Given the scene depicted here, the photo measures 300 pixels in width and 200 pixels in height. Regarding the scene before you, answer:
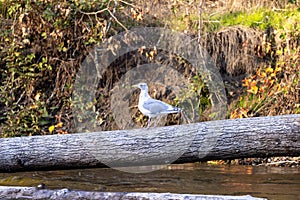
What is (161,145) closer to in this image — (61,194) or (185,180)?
(61,194)

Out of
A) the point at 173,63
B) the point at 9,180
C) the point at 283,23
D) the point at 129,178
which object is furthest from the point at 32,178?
the point at 283,23

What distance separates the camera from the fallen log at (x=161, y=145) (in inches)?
176

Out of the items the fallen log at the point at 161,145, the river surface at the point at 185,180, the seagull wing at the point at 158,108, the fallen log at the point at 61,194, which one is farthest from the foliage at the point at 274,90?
the fallen log at the point at 61,194

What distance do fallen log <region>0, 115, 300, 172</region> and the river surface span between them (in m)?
1.00

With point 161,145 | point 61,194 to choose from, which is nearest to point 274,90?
point 161,145

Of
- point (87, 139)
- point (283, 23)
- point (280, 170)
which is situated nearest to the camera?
point (87, 139)

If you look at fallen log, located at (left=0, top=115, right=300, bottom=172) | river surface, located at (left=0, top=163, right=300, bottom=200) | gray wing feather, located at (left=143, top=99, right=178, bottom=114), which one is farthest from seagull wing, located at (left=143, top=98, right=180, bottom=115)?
river surface, located at (left=0, top=163, right=300, bottom=200)

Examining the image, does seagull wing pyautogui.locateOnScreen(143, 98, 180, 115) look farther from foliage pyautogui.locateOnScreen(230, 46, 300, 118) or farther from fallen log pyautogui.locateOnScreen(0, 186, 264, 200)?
foliage pyautogui.locateOnScreen(230, 46, 300, 118)

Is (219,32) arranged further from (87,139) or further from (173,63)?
(87,139)

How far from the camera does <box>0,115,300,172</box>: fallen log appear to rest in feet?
14.7

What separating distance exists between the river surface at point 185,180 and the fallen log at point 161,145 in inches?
39.4

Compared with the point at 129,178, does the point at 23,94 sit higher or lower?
higher

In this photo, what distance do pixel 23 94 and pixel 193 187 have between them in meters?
4.47

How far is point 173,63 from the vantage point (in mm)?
9102
